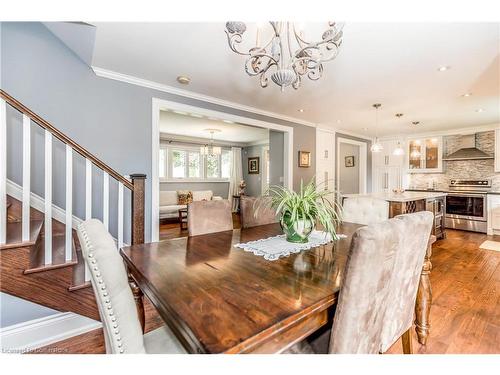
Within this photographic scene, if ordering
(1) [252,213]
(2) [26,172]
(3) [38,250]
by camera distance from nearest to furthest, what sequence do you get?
(2) [26,172]
(3) [38,250]
(1) [252,213]

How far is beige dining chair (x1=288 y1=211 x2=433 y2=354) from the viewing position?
83 cm

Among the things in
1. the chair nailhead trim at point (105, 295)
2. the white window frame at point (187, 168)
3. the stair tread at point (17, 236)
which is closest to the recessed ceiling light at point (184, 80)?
the stair tread at point (17, 236)

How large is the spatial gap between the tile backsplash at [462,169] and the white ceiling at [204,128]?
4.25 meters

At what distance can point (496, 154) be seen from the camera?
→ 505cm

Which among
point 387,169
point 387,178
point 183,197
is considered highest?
point 387,169

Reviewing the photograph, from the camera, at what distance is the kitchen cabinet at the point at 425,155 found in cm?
587

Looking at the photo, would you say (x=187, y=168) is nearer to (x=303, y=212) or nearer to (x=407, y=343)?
(x=303, y=212)

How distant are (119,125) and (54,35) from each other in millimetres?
934

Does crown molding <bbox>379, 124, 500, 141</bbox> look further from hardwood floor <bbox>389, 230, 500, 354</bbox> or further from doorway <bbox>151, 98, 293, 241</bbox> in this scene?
doorway <bbox>151, 98, 293, 241</bbox>

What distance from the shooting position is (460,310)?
216cm

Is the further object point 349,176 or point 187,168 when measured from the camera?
point 187,168

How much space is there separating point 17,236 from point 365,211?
2754 mm

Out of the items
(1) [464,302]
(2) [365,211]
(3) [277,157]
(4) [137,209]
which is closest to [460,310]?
(1) [464,302]

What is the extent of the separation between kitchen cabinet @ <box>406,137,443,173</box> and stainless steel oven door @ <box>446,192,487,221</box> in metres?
0.85
